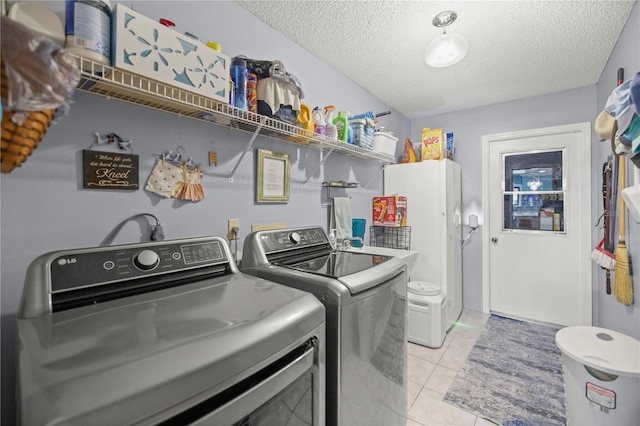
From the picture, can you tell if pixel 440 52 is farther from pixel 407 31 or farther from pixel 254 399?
pixel 254 399

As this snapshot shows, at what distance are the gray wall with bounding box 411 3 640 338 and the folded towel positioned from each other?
1834 mm

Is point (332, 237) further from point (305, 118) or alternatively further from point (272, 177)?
point (305, 118)

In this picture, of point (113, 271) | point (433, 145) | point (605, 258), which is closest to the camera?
point (113, 271)

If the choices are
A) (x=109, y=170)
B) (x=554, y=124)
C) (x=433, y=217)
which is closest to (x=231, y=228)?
(x=109, y=170)

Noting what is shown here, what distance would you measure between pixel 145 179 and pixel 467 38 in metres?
2.33

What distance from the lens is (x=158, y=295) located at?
38.3 inches

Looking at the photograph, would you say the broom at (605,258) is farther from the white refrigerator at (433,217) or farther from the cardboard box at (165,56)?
the cardboard box at (165,56)

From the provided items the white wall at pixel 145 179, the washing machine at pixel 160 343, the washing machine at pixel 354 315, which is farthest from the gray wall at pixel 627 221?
the washing machine at pixel 160 343

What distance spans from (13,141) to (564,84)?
4.00 meters

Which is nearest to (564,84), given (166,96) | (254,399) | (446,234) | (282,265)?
(446,234)

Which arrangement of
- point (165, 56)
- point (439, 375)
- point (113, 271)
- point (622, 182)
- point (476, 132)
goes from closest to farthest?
point (113, 271), point (165, 56), point (622, 182), point (439, 375), point (476, 132)

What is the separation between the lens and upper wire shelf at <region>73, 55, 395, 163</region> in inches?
39.0

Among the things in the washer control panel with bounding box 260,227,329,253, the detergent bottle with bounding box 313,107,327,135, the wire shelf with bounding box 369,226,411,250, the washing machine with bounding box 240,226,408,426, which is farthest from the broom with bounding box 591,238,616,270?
the detergent bottle with bounding box 313,107,327,135

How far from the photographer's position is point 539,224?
10.8 feet
